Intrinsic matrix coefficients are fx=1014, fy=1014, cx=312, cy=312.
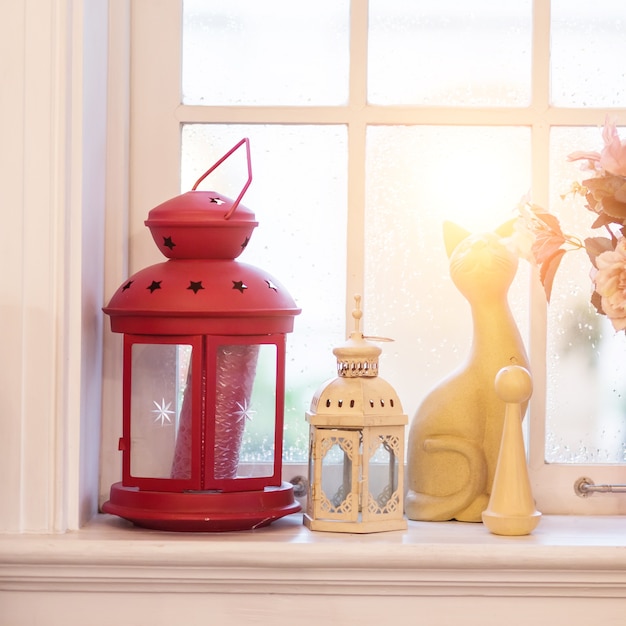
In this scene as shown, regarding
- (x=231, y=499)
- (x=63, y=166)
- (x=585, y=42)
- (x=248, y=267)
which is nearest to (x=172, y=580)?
(x=231, y=499)

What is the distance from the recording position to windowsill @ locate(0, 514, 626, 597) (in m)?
1.21

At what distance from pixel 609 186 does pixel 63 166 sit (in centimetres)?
66

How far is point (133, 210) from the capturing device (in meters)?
1.49

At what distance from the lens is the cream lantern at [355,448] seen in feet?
4.22

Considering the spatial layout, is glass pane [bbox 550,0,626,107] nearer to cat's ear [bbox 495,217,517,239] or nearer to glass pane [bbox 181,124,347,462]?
cat's ear [bbox 495,217,517,239]

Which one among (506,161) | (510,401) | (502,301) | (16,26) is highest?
(16,26)

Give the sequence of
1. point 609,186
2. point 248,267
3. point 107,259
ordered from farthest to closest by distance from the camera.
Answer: point 107,259 < point 248,267 < point 609,186

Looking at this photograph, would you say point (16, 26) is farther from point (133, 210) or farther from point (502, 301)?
point (502, 301)

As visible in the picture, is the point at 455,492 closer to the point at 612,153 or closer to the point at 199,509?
the point at 199,509

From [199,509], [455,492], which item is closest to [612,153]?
[455,492]

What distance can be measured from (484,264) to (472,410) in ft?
0.65

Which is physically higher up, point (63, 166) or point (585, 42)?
point (585, 42)

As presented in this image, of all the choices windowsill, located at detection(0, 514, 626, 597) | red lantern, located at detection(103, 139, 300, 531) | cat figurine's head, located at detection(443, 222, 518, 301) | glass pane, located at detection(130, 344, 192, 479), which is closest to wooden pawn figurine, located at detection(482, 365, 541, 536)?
windowsill, located at detection(0, 514, 626, 597)

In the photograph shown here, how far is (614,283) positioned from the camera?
116cm
